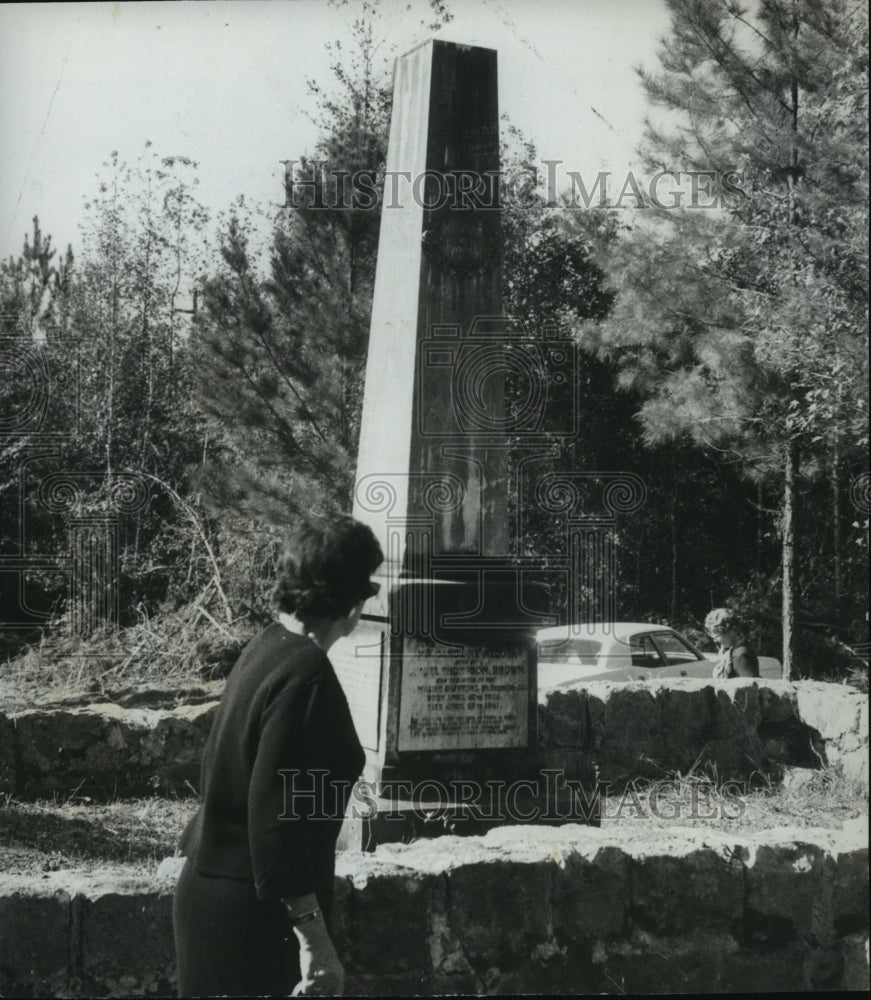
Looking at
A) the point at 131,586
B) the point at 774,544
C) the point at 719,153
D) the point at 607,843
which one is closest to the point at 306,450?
the point at 131,586

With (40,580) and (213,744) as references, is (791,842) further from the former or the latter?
(40,580)

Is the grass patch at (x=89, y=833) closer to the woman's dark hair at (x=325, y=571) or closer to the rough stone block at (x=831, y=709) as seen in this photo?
the woman's dark hair at (x=325, y=571)

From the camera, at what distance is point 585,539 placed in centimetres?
1453

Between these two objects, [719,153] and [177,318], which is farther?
[177,318]

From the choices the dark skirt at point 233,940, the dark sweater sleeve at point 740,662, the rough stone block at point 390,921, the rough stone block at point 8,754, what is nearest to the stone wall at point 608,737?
the rough stone block at point 8,754

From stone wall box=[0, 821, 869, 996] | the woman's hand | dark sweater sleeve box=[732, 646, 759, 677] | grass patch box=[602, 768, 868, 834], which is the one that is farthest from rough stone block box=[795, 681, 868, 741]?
the woman's hand

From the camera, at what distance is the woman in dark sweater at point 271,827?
2354mm

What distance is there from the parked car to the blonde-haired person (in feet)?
3.73

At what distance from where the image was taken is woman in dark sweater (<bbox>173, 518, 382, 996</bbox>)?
2354mm

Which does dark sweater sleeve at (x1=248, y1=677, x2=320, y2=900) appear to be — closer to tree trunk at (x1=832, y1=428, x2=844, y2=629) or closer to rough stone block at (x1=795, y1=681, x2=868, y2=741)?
rough stone block at (x1=795, y1=681, x2=868, y2=741)

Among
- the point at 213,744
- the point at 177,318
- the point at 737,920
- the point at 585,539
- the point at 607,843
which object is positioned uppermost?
the point at 177,318

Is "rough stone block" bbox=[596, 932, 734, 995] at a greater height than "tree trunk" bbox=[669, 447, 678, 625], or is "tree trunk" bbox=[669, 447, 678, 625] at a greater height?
"tree trunk" bbox=[669, 447, 678, 625]

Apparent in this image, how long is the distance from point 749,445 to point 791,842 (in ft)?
26.6

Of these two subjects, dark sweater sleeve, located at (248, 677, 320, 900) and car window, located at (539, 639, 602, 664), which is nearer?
dark sweater sleeve, located at (248, 677, 320, 900)
